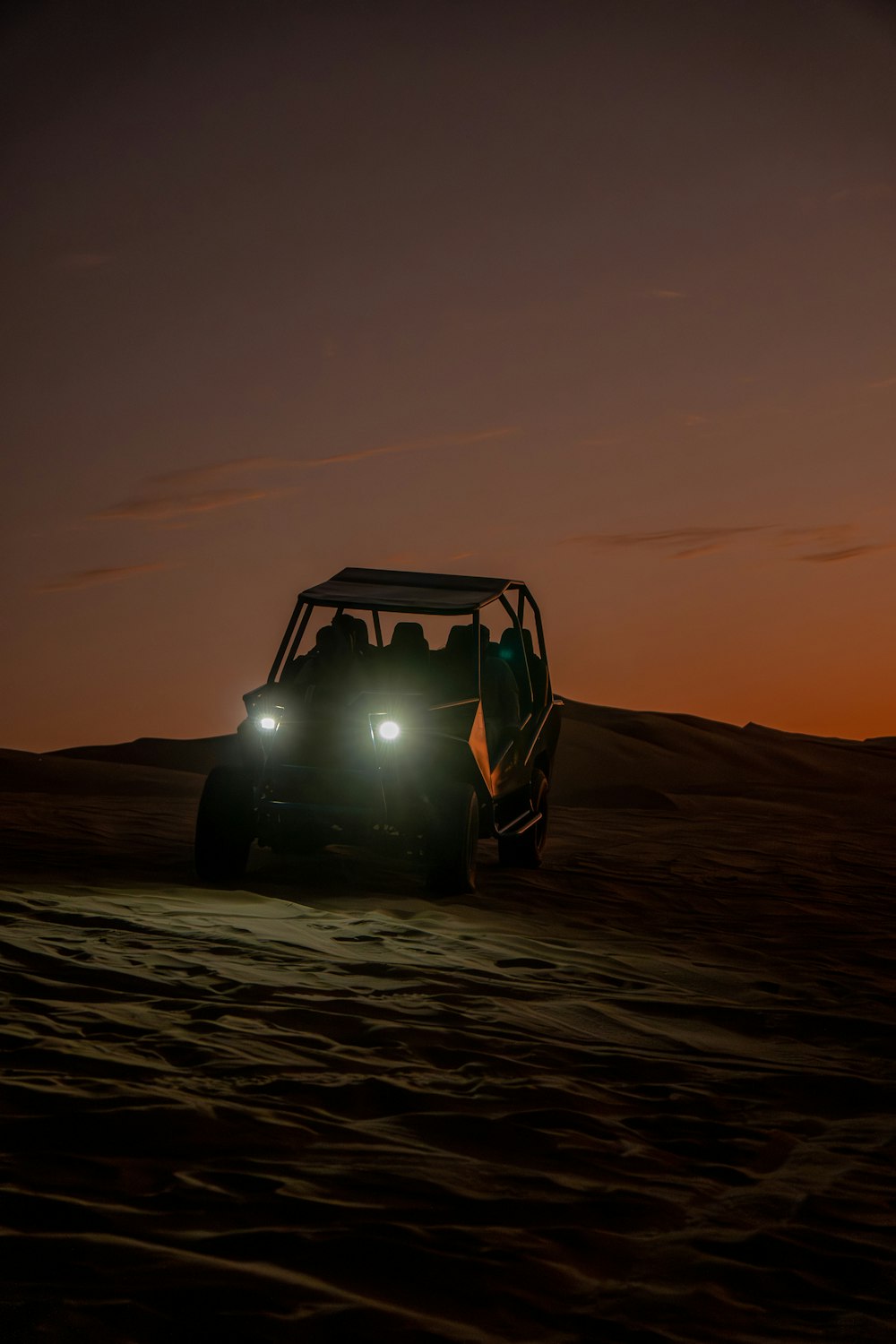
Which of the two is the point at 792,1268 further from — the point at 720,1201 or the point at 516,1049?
the point at 516,1049

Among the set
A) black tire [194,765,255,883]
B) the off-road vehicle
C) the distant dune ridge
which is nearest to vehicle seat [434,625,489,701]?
the off-road vehicle

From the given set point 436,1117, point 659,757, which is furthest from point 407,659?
point 659,757

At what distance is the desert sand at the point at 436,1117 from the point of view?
2.74 metres

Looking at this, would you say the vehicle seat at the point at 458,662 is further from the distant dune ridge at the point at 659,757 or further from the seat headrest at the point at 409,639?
the distant dune ridge at the point at 659,757

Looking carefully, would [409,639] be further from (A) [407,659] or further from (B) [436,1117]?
(B) [436,1117]

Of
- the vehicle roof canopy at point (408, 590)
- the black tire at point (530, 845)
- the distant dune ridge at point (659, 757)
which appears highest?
the vehicle roof canopy at point (408, 590)

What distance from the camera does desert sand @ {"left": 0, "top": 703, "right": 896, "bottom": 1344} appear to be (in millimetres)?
2744

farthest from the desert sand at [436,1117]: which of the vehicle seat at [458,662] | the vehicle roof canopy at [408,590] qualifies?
the vehicle roof canopy at [408,590]

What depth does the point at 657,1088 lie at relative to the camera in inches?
176

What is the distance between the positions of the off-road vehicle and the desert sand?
415 millimetres

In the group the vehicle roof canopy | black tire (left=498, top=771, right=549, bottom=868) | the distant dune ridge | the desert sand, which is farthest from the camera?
the distant dune ridge

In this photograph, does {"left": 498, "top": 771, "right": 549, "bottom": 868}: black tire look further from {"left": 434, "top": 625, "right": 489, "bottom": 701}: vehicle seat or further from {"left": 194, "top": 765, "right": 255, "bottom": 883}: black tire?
{"left": 194, "top": 765, "right": 255, "bottom": 883}: black tire

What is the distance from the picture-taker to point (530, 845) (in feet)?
35.2

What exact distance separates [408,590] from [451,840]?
6.74 ft
